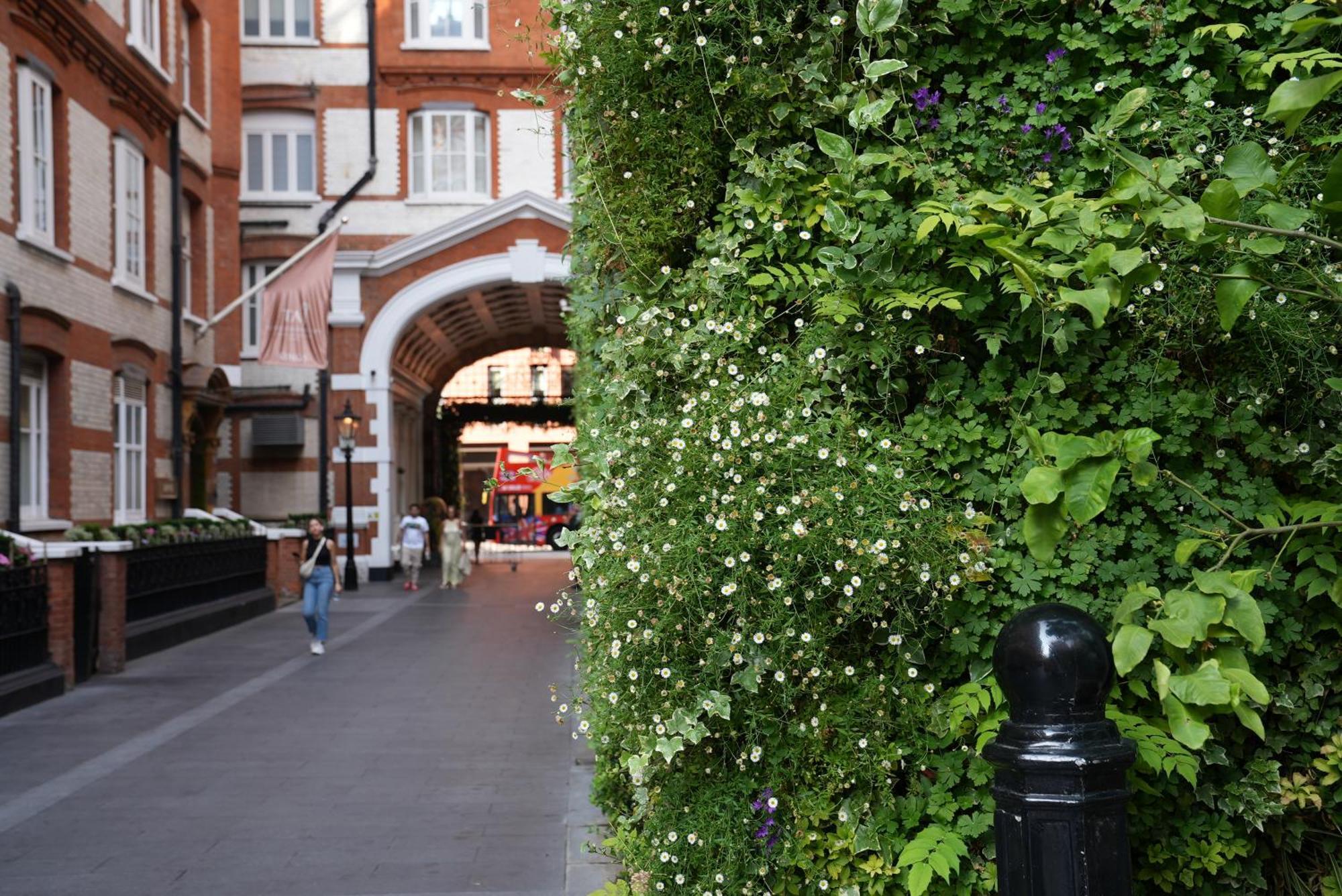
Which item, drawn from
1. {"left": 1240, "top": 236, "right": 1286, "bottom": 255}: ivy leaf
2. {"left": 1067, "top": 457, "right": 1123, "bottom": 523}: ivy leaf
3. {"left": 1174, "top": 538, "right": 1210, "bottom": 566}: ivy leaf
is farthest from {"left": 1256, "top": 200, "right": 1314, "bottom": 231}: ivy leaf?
{"left": 1174, "top": 538, "right": 1210, "bottom": 566}: ivy leaf

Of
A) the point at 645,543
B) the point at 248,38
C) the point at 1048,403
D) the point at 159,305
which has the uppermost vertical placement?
the point at 248,38

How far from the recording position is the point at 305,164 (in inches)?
1156

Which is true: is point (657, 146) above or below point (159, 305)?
below

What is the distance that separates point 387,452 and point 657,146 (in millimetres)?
24151

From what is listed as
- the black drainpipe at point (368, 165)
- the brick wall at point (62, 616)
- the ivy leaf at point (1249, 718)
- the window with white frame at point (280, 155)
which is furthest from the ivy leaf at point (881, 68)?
the window with white frame at point (280, 155)

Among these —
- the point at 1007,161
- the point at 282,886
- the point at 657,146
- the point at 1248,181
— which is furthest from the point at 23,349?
the point at 1248,181

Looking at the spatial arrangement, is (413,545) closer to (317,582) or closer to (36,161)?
(317,582)

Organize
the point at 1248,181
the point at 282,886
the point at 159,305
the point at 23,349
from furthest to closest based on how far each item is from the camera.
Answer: the point at 159,305 < the point at 23,349 < the point at 282,886 < the point at 1248,181

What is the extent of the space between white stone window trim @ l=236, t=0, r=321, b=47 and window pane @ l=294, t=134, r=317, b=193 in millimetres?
2164

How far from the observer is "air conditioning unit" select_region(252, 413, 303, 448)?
2836 centimetres

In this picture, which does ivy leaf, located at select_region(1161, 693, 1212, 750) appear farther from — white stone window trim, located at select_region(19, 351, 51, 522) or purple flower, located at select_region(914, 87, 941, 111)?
white stone window trim, located at select_region(19, 351, 51, 522)

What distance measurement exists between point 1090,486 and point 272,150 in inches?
1152

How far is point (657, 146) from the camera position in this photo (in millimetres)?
4613

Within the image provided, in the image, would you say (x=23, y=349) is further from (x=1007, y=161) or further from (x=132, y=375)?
(x=1007, y=161)
